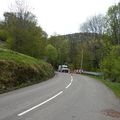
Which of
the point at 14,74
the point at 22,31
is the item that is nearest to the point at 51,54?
the point at 22,31

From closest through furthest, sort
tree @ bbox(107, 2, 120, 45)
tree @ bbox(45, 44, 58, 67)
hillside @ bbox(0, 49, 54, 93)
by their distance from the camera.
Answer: hillside @ bbox(0, 49, 54, 93) → tree @ bbox(107, 2, 120, 45) → tree @ bbox(45, 44, 58, 67)

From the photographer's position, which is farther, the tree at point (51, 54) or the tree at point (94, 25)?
the tree at point (51, 54)

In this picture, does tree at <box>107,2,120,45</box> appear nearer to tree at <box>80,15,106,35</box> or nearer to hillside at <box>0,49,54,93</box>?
tree at <box>80,15,106,35</box>

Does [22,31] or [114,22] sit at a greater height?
[114,22]

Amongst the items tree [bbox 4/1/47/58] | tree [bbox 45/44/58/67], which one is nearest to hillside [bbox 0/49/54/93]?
tree [bbox 4/1/47/58]

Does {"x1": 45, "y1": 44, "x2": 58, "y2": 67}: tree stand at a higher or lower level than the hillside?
higher

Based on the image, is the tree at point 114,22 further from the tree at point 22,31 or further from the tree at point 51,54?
the tree at point 51,54

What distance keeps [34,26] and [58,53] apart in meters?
54.7

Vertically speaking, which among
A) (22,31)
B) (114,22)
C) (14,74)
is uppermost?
(114,22)

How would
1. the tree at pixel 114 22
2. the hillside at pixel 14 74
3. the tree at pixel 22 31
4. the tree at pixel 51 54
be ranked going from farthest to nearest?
1. the tree at pixel 51 54
2. the tree at pixel 114 22
3. the tree at pixel 22 31
4. the hillside at pixel 14 74

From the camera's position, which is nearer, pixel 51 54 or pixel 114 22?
pixel 114 22

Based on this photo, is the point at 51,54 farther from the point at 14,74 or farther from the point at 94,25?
the point at 14,74

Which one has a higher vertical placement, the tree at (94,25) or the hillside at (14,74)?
the tree at (94,25)

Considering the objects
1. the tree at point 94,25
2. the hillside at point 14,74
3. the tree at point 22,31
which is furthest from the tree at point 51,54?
the hillside at point 14,74
